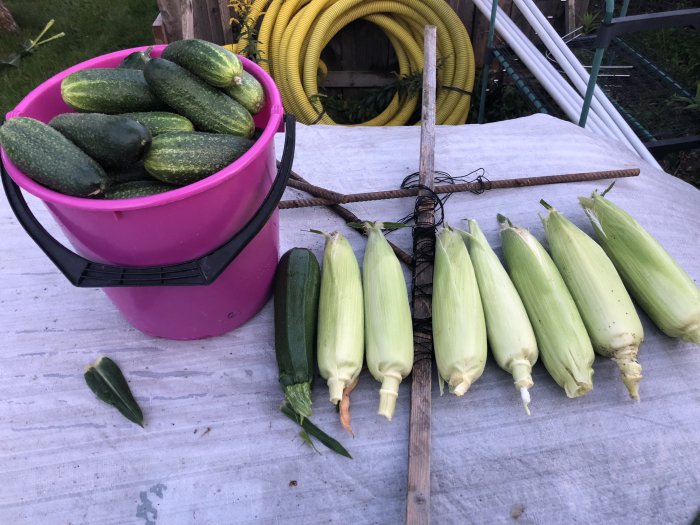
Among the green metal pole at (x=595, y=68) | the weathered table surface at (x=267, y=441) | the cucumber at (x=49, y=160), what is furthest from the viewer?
the green metal pole at (x=595, y=68)

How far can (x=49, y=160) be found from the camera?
1.12m

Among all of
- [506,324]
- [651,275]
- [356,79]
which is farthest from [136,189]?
[356,79]

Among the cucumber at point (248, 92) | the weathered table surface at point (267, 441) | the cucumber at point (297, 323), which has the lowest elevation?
A: the weathered table surface at point (267, 441)

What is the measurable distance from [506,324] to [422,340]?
0.25 m

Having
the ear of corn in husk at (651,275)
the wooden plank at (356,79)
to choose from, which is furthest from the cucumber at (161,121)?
the wooden plank at (356,79)

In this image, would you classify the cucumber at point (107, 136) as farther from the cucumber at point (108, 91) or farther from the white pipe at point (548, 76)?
the white pipe at point (548, 76)

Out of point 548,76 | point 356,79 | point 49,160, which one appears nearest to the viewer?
point 49,160

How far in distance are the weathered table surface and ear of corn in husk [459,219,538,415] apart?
12 centimetres

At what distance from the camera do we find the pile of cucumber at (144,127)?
1.13 meters

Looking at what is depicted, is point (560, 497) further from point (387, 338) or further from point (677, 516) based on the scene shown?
point (387, 338)

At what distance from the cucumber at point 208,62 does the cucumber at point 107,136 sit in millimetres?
246

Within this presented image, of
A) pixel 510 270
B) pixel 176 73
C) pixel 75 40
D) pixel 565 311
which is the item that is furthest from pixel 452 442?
pixel 75 40

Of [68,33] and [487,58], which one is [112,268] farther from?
[68,33]

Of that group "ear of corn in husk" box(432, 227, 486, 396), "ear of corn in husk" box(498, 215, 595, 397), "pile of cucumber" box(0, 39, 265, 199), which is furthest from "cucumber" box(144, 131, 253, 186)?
"ear of corn in husk" box(498, 215, 595, 397)
